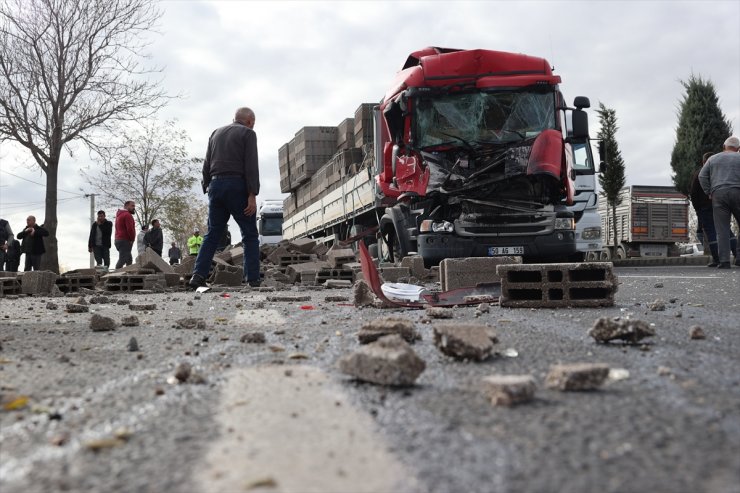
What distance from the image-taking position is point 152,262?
10.9 metres

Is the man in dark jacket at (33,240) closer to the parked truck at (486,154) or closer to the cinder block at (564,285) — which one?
the parked truck at (486,154)

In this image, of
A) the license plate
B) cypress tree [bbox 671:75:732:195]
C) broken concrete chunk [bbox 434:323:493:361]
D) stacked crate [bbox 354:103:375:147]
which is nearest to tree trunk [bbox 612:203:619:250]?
cypress tree [bbox 671:75:732:195]

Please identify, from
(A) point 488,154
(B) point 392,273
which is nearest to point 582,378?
(B) point 392,273

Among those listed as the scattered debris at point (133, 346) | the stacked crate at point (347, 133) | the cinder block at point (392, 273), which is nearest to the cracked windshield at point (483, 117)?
the cinder block at point (392, 273)

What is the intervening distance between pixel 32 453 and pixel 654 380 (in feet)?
6.37

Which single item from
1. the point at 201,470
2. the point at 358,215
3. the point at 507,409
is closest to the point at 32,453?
the point at 201,470

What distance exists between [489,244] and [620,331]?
5.88m

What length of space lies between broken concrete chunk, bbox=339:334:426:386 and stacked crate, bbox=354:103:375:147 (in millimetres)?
16065

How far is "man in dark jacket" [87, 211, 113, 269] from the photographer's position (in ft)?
52.2

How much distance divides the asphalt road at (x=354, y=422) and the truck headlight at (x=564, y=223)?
5.71 meters

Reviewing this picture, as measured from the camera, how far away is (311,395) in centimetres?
225

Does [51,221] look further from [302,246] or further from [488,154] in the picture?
[488,154]

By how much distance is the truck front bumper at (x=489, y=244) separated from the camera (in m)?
8.95

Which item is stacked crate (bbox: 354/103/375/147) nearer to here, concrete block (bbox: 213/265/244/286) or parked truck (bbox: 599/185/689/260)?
concrete block (bbox: 213/265/244/286)
